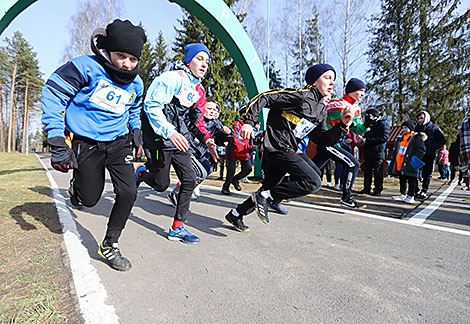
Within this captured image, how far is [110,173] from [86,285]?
0.97m

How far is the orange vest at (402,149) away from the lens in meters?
6.49

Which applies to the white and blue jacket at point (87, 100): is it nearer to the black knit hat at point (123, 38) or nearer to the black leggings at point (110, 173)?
the black leggings at point (110, 173)

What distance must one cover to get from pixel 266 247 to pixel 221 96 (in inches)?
785

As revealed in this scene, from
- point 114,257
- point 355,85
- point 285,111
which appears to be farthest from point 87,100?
point 355,85

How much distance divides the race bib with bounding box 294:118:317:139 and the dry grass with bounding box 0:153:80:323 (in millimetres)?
2670

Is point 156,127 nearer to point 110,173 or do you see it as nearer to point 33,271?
point 110,173

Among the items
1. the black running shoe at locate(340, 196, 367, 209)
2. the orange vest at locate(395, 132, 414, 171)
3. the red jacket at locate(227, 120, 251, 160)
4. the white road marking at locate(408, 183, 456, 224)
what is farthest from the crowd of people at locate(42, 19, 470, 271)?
the orange vest at locate(395, 132, 414, 171)

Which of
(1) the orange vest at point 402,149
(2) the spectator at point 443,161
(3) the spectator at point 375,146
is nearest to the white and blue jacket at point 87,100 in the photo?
(3) the spectator at point 375,146

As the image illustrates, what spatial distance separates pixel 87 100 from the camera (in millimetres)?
2434

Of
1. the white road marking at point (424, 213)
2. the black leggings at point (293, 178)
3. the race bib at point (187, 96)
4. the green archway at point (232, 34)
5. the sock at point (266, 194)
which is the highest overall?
A: the green archway at point (232, 34)

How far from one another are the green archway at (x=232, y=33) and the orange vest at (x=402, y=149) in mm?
3962

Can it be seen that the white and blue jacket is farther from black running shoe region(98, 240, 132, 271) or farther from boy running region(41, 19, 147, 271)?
→ black running shoe region(98, 240, 132, 271)

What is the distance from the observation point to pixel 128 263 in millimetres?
2293

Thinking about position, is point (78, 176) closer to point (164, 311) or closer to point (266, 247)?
point (164, 311)
